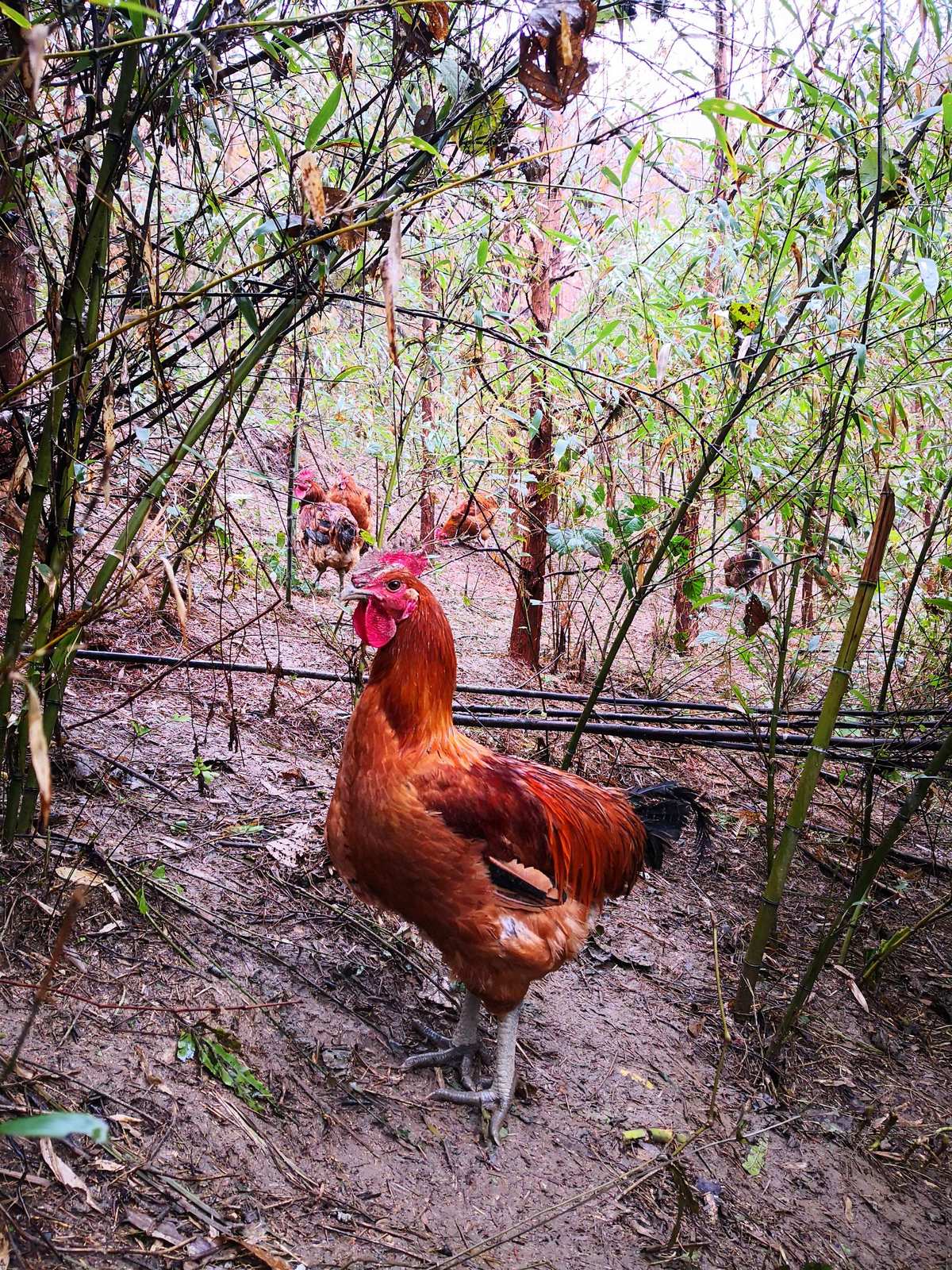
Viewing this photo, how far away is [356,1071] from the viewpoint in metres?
2.91

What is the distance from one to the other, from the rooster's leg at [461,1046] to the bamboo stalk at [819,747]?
1.12 metres

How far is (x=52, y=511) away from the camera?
8.16 ft

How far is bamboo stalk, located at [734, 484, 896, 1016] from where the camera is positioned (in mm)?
2824

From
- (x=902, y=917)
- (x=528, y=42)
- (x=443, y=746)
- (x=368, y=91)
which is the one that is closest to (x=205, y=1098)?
(x=443, y=746)

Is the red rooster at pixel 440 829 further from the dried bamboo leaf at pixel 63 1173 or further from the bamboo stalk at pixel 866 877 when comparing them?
the dried bamboo leaf at pixel 63 1173

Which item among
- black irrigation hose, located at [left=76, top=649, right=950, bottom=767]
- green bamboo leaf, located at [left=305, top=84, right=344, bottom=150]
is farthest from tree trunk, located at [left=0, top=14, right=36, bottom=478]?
green bamboo leaf, located at [left=305, top=84, right=344, bottom=150]

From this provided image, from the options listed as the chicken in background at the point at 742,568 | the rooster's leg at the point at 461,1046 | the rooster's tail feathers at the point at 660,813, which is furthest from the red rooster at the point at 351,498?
the rooster's leg at the point at 461,1046

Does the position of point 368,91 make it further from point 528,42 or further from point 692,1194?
point 692,1194

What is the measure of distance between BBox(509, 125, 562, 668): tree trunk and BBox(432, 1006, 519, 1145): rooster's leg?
2.43m

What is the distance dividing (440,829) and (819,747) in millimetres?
1367

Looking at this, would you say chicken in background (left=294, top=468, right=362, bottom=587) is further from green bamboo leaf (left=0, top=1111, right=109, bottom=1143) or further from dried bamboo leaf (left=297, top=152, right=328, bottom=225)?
green bamboo leaf (left=0, top=1111, right=109, bottom=1143)

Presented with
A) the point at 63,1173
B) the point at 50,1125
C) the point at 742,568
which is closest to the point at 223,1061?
the point at 63,1173

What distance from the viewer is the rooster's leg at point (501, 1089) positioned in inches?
117

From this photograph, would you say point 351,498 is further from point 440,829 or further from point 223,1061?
point 223,1061
